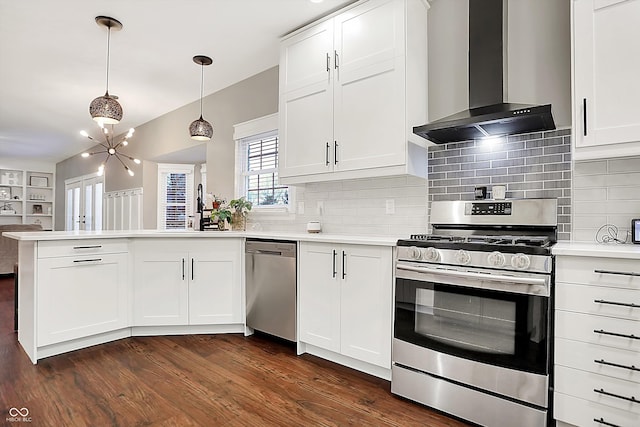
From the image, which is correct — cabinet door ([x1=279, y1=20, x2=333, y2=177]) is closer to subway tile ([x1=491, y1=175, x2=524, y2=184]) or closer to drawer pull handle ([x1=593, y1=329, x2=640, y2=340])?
subway tile ([x1=491, y1=175, x2=524, y2=184])

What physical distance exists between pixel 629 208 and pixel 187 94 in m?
4.67

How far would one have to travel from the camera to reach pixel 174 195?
21.8 ft

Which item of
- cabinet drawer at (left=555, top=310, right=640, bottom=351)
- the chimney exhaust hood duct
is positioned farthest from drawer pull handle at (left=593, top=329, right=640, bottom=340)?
the chimney exhaust hood duct

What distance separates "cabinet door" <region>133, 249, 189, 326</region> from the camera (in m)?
3.28

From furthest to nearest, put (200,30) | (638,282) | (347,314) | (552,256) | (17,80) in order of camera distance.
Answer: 1. (17,80)
2. (200,30)
3. (347,314)
4. (552,256)
5. (638,282)

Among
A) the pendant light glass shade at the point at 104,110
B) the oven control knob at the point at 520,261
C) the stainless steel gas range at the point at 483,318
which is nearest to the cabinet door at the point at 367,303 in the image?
the stainless steel gas range at the point at 483,318

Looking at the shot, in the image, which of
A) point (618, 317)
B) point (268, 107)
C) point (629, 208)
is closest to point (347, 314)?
point (618, 317)

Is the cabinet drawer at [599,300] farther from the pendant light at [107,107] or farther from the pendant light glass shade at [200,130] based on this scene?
the pendant light at [107,107]

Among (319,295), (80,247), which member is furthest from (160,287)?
(319,295)

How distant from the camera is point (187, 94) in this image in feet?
16.0

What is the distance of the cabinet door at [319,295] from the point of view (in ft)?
8.68

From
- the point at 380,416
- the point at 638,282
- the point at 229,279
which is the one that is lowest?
the point at 380,416

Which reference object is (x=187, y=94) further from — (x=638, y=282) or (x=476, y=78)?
(x=638, y=282)

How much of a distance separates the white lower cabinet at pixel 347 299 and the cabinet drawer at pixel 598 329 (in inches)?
36.1
